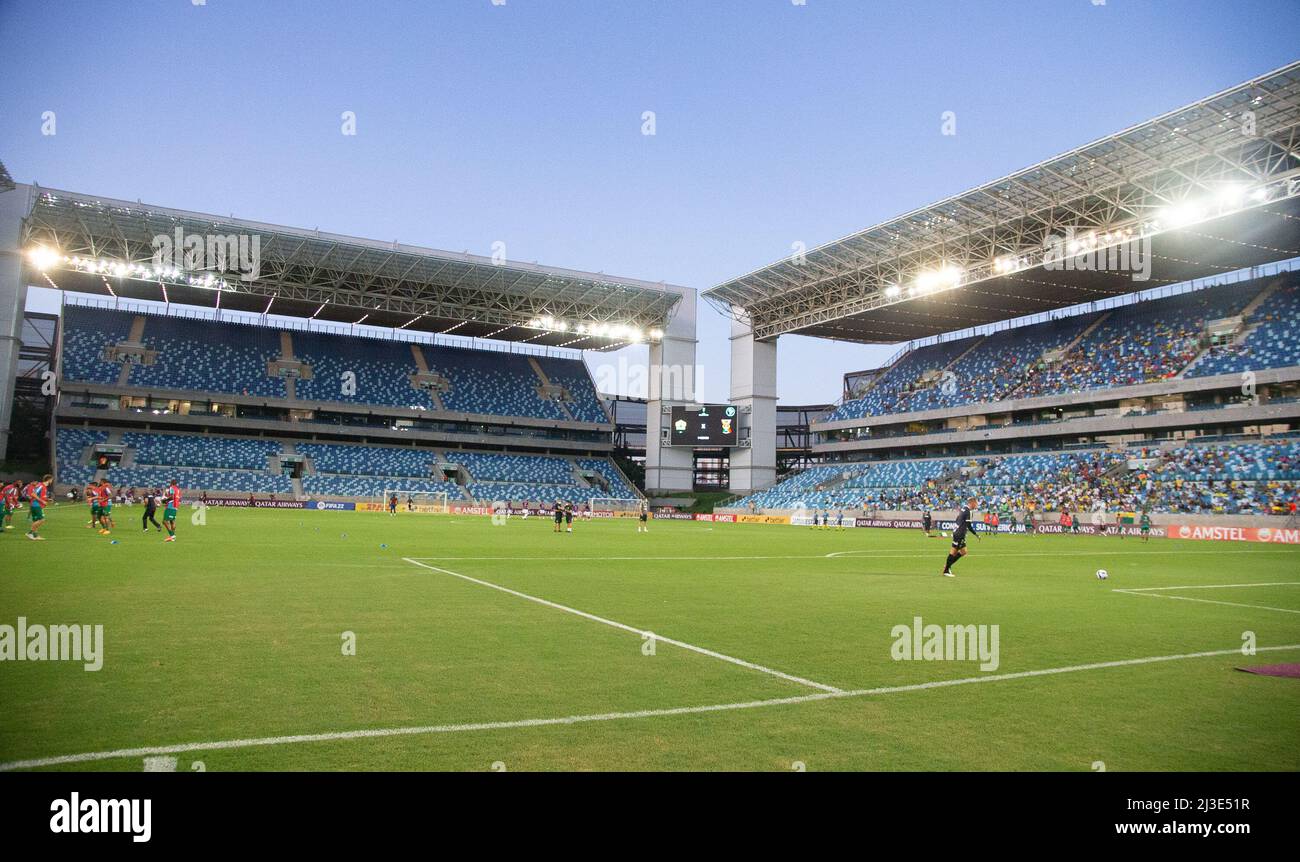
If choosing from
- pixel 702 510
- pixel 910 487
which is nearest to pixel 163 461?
pixel 702 510

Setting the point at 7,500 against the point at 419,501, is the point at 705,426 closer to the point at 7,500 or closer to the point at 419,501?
the point at 419,501

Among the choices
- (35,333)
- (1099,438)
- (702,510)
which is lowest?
(702,510)

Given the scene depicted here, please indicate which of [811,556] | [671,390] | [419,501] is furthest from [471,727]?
[671,390]

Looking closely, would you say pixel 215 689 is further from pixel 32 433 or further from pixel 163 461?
pixel 32 433

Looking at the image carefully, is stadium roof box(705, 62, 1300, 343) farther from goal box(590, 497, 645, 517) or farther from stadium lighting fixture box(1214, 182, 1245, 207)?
goal box(590, 497, 645, 517)

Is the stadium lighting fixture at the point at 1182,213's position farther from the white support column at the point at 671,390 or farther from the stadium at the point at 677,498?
the white support column at the point at 671,390

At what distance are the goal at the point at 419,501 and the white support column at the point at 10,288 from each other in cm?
2742

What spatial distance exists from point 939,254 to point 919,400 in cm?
2137

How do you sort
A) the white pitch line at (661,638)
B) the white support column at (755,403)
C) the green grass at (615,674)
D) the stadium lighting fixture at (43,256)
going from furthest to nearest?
the white support column at (755,403) → the stadium lighting fixture at (43,256) → the white pitch line at (661,638) → the green grass at (615,674)

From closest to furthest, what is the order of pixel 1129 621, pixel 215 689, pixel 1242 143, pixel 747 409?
pixel 215 689 → pixel 1129 621 → pixel 1242 143 → pixel 747 409

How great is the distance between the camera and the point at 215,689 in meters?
6.69

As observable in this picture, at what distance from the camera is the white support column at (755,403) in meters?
76.3

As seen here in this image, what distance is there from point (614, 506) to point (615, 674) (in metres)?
66.5

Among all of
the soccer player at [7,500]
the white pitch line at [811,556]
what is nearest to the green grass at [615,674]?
the white pitch line at [811,556]
